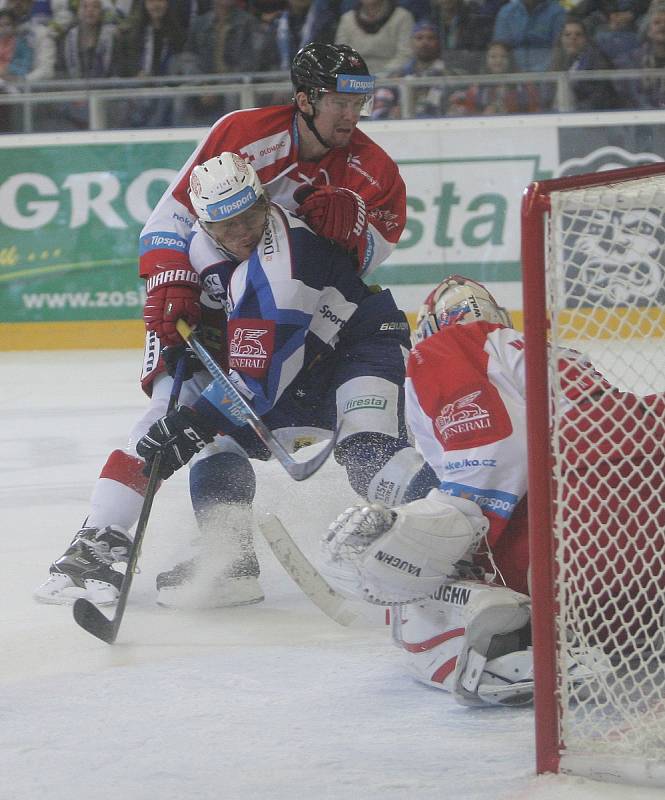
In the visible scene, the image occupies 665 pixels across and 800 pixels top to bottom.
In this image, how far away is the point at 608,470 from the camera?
206cm

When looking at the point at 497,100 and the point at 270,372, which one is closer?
the point at 270,372

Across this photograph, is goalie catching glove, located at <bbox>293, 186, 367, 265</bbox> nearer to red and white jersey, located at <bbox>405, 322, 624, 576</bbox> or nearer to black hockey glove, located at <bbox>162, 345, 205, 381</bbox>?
black hockey glove, located at <bbox>162, 345, 205, 381</bbox>

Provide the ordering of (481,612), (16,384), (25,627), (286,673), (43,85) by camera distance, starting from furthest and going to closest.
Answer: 1. (43,85)
2. (16,384)
3. (25,627)
4. (286,673)
5. (481,612)

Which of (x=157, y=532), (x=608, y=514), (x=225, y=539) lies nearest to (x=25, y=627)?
(x=225, y=539)

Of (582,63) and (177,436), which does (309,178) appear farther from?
(582,63)

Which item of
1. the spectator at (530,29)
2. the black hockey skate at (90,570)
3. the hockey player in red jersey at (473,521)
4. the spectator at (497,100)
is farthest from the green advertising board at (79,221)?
the hockey player in red jersey at (473,521)

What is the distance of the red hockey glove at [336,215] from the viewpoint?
290 cm

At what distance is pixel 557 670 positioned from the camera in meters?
1.77

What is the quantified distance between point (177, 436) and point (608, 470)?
3.44ft

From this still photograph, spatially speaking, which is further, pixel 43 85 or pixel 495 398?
pixel 43 85

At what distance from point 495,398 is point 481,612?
0.35 meters

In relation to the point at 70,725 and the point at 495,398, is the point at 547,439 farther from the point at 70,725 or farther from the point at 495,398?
the point at 70,725

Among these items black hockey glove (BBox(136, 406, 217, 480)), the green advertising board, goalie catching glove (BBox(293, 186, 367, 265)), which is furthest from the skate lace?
the green advertising board

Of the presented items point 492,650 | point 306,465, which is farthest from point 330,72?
point 492,650
